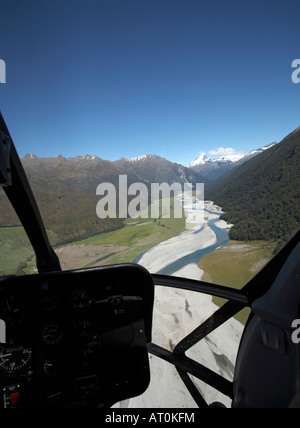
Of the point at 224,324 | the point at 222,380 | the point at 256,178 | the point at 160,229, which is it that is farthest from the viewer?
the point at 160,229

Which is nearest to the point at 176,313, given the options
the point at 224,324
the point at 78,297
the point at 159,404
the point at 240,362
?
the point at 224,324

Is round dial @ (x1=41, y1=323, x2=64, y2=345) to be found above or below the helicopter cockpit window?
below

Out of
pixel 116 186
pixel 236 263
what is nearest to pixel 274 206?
pixel 236 263

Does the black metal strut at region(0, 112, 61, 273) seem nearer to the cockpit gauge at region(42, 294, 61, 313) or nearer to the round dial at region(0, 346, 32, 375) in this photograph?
the cockpit gauge at region(42, 294, 61, 313)

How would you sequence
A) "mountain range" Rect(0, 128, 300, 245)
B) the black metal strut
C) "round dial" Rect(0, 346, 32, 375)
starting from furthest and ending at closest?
"mountain range" Rect(0, 128, 300, 245) → "round dial" Rect(0, 346, 32, 375) → the black metal strut

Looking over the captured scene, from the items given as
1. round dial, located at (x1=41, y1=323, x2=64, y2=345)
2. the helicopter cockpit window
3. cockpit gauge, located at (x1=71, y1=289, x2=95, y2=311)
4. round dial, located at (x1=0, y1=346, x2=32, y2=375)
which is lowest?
round dial, located at (x1=0, y1=346, x2=32, y2=375)

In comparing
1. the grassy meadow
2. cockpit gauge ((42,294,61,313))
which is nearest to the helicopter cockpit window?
cockpit gauge ((42,294,61,313))

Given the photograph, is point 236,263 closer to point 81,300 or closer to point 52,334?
point 81,300

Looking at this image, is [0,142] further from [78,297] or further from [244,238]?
[244,238]
